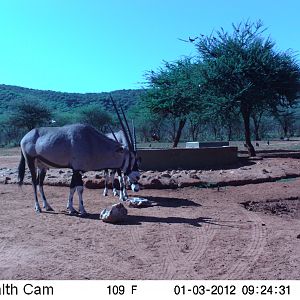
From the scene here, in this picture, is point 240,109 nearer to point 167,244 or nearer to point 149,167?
point 149,167

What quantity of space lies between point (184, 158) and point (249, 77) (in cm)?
758

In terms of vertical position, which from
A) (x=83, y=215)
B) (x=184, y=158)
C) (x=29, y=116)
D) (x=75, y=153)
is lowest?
(x=83, y=215)

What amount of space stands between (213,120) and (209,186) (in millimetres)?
10753

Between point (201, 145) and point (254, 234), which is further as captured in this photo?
point (201, 145)

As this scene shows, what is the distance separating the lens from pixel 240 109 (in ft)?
82.2

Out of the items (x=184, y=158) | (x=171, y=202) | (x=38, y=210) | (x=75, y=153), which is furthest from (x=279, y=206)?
(x=184, y=158)

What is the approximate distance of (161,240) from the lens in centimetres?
837

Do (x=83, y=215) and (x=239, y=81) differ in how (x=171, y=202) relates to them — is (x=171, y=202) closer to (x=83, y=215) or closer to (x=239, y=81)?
(x=83, y=215)

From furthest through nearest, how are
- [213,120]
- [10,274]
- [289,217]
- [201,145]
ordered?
[213,120]
[201,145]
[289,217]
[10,274]

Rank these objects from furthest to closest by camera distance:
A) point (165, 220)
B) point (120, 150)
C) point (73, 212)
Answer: point (120, 150) < point (73, 212) < point (165, 220)

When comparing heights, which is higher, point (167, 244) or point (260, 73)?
point (260, 73)

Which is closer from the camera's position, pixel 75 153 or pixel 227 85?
pixel 75 153

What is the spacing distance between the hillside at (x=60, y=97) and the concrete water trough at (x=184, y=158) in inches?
2349

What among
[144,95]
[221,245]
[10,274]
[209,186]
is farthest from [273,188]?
[144,95]
